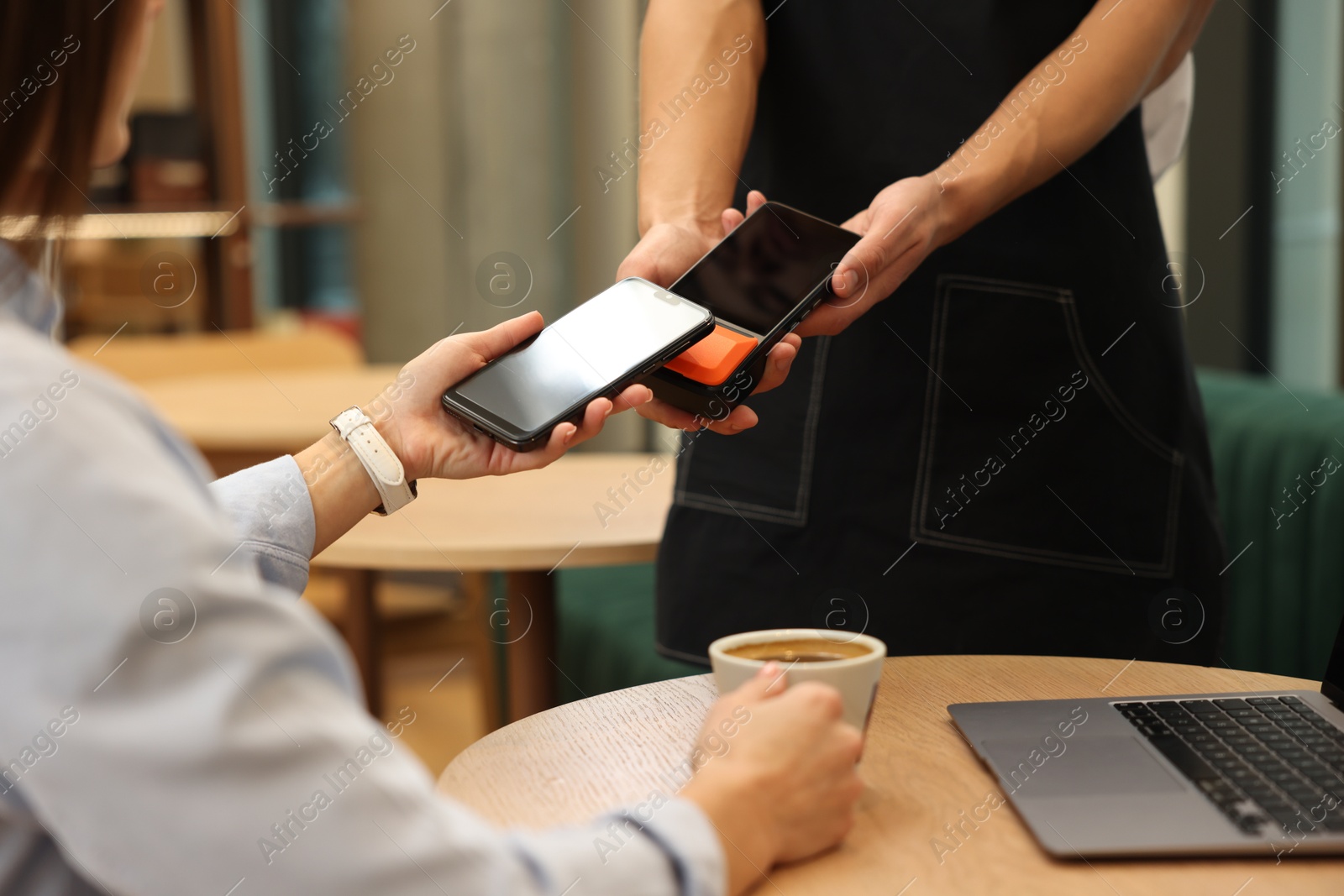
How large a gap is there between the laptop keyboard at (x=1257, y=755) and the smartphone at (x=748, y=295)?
38 cm

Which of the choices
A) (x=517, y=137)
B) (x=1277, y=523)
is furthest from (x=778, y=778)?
(x=517, y=137)

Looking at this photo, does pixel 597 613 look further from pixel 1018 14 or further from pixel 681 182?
pixel 1018 14

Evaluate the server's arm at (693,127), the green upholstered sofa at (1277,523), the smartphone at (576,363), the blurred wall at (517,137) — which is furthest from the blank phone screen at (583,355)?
the blurred wall at (517,137)

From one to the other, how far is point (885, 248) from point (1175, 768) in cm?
46

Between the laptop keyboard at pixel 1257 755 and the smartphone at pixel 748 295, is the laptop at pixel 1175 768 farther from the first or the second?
the smartphone at pixel 748 295

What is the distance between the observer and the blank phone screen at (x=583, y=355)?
881 millimetres

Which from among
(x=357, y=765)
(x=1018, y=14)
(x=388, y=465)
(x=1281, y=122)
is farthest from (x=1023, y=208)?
(x=1281, y=122)

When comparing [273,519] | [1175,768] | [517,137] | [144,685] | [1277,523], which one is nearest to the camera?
[144,685]

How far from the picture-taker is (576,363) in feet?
2.97

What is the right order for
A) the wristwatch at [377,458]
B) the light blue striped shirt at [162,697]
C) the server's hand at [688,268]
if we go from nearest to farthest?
the light blue striped shirt at [162,697] → the wristwatch at [377,458] → the server's hand at [688,268]

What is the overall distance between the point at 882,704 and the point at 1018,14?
62cm

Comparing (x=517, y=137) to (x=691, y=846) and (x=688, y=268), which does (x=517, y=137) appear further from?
(x=691, y=846)

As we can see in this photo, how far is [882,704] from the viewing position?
2.49 ft

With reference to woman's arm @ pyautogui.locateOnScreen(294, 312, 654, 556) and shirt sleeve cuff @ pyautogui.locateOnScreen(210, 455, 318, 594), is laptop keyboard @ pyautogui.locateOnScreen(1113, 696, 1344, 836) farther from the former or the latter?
shirt sleeve cuff @ pyautogui.locateOnScreen(210, 455, 318, 594)
